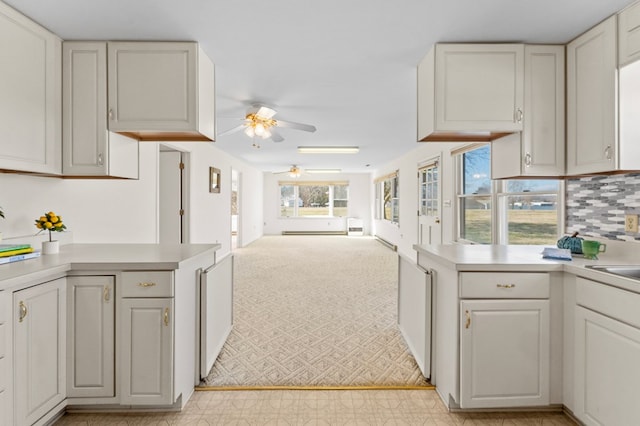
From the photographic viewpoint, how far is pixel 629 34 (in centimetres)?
180

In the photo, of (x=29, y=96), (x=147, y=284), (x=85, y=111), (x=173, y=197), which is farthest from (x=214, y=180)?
(x=147, y=284)

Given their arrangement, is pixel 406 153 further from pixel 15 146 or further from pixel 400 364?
pixel 15 146

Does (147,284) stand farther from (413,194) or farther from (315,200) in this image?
(315,200)

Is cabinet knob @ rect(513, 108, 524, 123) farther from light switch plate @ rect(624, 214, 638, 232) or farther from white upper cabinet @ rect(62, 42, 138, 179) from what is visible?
white upper cabinet @ rect(62, 42, 138, 179)

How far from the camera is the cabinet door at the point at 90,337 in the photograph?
1807mm

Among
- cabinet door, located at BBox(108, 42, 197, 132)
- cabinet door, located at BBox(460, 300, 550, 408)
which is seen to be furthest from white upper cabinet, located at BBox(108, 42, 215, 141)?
cabinet door, located at BBox(460, 300, 550, 408)

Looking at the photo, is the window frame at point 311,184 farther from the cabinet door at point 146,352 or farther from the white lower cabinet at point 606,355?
the white lower cabinet at point 606,355

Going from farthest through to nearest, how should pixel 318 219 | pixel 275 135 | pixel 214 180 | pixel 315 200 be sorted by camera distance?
pixel 315 200
pixel 318 219
pixel 214 180
pixel 275 135

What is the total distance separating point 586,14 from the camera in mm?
1869

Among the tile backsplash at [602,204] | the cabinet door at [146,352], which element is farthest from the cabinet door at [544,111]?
the cabinet door at [146,352]

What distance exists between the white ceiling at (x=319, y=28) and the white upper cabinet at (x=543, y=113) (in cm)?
12

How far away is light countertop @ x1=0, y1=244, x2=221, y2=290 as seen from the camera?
5.23 feet

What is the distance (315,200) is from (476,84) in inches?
375

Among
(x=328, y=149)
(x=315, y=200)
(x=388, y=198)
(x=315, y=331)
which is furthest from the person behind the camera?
(x=315, y=200)
